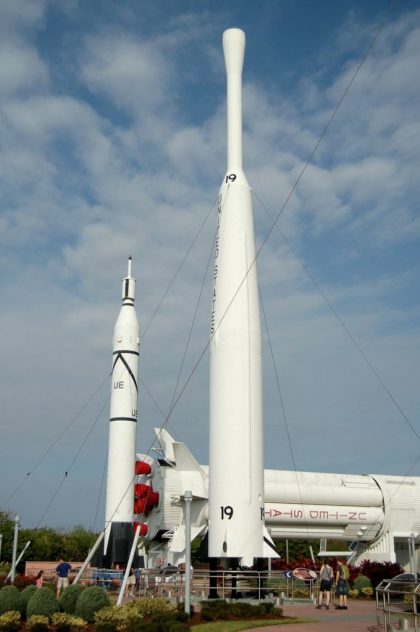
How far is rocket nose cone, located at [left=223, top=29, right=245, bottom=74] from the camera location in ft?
88.0

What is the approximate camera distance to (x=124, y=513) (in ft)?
99.6

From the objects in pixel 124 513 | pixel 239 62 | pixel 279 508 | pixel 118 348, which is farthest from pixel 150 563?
pixel 239 62

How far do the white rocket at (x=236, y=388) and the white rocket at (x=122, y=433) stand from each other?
30.7 ft

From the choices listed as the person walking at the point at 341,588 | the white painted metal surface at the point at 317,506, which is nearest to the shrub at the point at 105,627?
the person walking at the point at 341,588

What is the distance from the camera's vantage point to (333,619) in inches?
667

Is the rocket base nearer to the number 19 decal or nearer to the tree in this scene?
the number 19 decal

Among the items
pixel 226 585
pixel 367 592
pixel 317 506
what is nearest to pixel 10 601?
pixel 226 585

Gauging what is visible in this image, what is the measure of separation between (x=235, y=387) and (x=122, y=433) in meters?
10.7

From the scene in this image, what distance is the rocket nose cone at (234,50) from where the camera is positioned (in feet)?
88.0

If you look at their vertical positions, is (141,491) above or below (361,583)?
above

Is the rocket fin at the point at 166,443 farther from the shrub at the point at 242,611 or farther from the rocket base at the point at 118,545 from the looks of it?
the shrub at the point at 242,611

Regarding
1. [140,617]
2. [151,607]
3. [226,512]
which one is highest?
[226,512]

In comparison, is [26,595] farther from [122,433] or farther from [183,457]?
[183,457]

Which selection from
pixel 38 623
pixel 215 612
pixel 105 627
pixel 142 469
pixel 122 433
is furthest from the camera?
pixel 142 469
